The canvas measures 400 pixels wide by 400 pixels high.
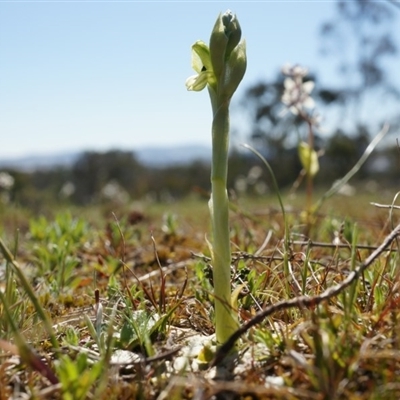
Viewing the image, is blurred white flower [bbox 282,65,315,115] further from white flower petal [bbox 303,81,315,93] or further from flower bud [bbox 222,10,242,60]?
flower bud [bbox 222,10,242,60]

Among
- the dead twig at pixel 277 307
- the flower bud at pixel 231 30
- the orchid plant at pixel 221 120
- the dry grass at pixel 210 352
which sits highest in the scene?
the flower bud at pixel 231 30

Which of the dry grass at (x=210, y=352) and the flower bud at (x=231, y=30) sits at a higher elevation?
the flower bud at (x=231, y=30)

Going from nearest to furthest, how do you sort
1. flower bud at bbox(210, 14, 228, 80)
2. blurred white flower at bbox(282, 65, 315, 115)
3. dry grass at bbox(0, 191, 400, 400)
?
dry grass at bbox(0, 191, 400, 400) → flower bud at bbox(210, 14, 228, 80) → blurred white flower at bbox(282, 65, 315, 115)

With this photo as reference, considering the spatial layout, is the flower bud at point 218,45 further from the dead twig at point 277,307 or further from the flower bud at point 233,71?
the dead twig at point 277,307

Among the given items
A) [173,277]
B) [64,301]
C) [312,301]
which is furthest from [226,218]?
[173,277]

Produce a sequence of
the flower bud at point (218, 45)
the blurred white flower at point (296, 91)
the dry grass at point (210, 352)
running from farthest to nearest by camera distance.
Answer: the blurred white flower at point (296, 91)
the flower bud at point (218, 45)
the dry grass at point (210, 352)

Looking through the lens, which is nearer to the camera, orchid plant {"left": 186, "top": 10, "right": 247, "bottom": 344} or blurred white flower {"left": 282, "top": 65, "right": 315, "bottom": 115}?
orchid plant {"left": 186, "top": 10, "right": 247, "bottom": 344}

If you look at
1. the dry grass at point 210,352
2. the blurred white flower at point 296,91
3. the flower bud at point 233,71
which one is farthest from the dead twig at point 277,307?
the blurred white flower at point 296,91

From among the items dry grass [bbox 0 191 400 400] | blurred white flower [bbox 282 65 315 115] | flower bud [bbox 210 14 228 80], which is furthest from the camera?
blurred white flower [bbox 282 65 315 115]

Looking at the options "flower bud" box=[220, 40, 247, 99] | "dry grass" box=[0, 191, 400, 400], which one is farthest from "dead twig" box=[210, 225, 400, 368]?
"flower bud" box=[220, 40, 247, 99]
